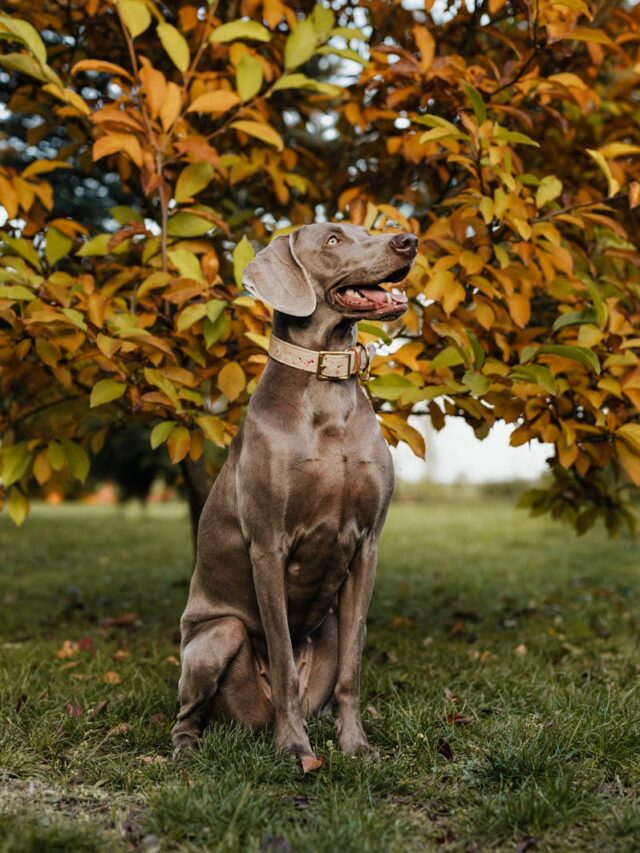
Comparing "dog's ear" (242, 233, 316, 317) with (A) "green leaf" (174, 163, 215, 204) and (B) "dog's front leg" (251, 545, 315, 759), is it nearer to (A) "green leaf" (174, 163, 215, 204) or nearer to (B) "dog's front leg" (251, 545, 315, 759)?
(B) "dog's front leg" (251, 545, 315, 759)

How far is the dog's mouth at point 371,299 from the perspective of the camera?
274cm

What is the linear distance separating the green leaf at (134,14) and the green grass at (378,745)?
8.77ft

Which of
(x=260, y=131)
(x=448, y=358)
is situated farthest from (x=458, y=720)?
(x=260, y=131)

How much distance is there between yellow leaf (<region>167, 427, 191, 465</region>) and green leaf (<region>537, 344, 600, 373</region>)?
144 centimetres

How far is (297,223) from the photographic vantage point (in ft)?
14.9

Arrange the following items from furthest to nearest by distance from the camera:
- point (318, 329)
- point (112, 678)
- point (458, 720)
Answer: point (112, 678)
point (458, 720)
point (318, 329)

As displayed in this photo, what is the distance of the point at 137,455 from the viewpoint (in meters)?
12.4

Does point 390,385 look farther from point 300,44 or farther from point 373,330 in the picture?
point 300,44

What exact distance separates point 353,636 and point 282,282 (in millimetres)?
1215

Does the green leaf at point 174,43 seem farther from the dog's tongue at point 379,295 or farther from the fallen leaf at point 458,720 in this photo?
the fallen leaf at point 458,720

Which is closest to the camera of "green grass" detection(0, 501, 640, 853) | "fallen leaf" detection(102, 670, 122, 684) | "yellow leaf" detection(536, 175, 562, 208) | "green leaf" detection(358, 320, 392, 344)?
"green grass" detection(0, 501, 640, 853)

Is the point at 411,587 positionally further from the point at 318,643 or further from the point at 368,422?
the point at 368,422

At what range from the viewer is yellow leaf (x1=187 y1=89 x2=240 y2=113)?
348 centimetres

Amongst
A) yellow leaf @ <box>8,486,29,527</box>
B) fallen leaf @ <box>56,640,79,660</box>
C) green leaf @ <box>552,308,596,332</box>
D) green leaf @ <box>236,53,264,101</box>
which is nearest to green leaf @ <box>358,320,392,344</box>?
green leaf @ <box>552,308,596,332</box>
